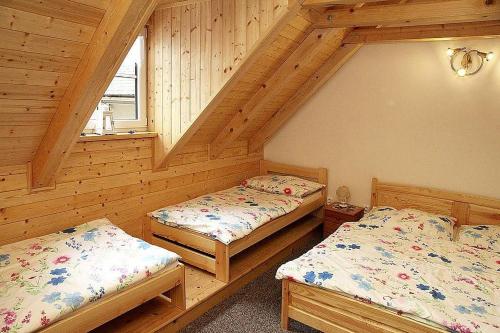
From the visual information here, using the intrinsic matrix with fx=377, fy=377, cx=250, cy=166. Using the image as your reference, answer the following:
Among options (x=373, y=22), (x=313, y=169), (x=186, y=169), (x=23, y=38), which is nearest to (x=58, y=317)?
(x=23, y=38)

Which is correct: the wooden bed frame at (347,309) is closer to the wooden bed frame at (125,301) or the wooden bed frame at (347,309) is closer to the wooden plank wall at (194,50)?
the wooden bed frame at (125,301)

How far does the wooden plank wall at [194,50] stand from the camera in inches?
103

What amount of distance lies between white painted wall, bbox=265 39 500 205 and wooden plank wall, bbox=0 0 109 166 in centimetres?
278

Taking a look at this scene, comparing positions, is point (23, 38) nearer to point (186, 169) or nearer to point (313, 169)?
point (186, 169)

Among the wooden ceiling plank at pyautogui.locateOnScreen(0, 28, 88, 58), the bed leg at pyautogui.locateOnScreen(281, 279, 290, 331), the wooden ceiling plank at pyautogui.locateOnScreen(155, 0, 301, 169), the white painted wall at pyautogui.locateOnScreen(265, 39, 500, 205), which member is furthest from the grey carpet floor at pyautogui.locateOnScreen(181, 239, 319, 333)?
the wooden ceiling plank at pyautogui.locateOnScreen(0, 28, 88, 58)

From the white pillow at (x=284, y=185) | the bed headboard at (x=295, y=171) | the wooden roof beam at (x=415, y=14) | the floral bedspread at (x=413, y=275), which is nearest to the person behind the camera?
the floral bedspread at (x=413, y=275)

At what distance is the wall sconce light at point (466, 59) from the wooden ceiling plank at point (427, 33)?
0.19m

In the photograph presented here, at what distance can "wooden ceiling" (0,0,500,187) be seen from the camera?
1.72 meters

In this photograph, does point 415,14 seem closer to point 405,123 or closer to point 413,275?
point 405,123

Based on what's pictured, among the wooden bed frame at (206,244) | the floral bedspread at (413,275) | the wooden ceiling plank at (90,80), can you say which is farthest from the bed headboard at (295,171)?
the wooden ceiling plank at (90,80)

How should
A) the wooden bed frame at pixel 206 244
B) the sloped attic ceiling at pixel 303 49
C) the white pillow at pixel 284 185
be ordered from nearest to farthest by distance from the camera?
the sloped attic ceiling at pixel 303 49 < the wooden bed frame at pixel 206 244 < the white pillow at pixel 284 185

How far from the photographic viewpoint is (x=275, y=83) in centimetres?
352

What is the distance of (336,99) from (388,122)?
603 mm

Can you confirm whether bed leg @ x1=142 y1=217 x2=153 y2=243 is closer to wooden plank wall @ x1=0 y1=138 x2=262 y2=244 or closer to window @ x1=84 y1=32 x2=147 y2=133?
wooden plank wall @ x1=0 y1=138 x2=262 y2=244
